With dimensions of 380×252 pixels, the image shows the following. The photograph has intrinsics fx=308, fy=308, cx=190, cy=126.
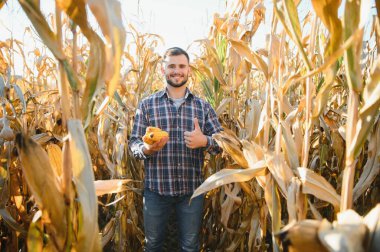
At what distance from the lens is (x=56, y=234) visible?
28.7 inches

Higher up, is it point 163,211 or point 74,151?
point 74,151

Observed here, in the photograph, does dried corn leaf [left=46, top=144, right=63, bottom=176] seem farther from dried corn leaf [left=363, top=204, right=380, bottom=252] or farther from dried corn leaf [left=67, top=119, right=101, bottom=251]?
dried corn leaf [left=363, top=204, right=380, bottom=252]

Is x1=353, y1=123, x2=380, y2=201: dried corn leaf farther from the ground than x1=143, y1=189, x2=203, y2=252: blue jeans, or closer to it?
farther from the ground

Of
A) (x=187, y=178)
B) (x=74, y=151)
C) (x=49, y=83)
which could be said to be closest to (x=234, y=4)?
(x=187, y=178)

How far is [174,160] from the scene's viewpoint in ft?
6.46

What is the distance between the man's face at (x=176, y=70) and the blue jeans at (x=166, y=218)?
29.2 inches

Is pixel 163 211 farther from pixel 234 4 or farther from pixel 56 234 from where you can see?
pixel 234 4

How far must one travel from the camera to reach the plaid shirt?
1.95 metres

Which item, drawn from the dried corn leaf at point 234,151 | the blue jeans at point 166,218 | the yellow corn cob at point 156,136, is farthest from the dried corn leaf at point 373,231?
the blue jeans at point 166,218

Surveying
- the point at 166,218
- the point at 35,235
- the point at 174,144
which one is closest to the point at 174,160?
the point at 174,144

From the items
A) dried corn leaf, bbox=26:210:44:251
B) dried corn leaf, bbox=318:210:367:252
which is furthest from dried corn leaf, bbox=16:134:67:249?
dried corn leaf, bbox=318:210:367:252

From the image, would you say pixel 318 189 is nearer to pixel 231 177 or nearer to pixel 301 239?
pixel 231 177

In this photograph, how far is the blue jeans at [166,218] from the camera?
1.95 meters

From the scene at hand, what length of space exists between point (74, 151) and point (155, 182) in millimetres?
1308
